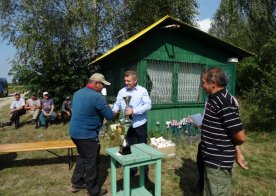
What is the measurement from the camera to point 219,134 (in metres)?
2.81

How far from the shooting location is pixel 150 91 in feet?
27.7

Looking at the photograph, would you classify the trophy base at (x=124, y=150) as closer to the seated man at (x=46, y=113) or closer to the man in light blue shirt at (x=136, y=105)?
the man in light blue shirt at (x=136, y=105)

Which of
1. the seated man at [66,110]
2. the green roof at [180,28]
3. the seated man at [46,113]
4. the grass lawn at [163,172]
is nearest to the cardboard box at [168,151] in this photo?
the grass lawn at [163,172]

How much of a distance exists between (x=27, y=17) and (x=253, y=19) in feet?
41.0

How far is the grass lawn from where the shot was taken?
15.6 feet

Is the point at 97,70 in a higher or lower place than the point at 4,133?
higher

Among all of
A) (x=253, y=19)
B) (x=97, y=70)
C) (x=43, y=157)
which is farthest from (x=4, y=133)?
(x=253, y=19)

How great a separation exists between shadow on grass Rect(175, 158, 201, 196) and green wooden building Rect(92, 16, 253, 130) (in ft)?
8.72

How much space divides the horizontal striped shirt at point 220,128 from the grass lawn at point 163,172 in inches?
74.9

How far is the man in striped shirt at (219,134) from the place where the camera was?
272 cm

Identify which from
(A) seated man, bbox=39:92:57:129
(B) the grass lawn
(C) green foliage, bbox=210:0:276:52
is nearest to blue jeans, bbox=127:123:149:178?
(B) the grass lawn

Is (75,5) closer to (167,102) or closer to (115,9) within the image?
(115,9)

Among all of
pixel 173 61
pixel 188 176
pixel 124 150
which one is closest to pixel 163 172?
pixel 188 176

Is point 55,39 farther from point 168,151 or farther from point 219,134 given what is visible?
point 219,134
